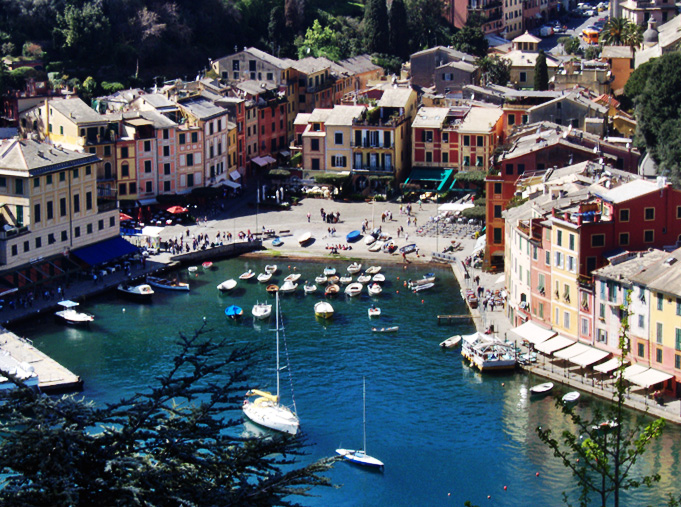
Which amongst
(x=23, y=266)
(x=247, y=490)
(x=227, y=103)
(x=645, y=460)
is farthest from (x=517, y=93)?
(x=247, y=490)

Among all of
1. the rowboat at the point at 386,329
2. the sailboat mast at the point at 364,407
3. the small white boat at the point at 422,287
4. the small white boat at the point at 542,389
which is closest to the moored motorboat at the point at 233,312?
the rowboat at the point at 386,329

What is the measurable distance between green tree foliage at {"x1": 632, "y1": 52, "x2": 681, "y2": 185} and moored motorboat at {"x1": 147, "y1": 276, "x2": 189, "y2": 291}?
41.7 m

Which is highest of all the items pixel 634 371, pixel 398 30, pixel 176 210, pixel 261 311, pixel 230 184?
pixel 398 30

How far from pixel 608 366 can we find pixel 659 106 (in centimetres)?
4435

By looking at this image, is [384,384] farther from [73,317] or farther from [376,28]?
[376,28]

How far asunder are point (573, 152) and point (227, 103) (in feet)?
131

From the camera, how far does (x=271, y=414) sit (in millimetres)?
65938

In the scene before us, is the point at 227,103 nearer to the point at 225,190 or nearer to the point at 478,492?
the point at 225,190

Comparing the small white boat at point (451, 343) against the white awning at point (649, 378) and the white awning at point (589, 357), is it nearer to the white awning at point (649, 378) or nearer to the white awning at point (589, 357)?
the white awning at point (589, 357)

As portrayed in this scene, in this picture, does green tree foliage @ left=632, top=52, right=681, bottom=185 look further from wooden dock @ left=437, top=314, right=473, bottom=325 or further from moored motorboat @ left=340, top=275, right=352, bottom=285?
moored motorboat @ left=340, top=275, right=352, bottom=285

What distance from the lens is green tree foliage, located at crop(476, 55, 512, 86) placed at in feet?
472

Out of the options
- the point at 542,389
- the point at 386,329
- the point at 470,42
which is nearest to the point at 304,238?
the point at 386,329

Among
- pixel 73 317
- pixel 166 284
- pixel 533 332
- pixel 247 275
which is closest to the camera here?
pixel 533 332

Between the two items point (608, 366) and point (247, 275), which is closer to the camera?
point (608, 366)
